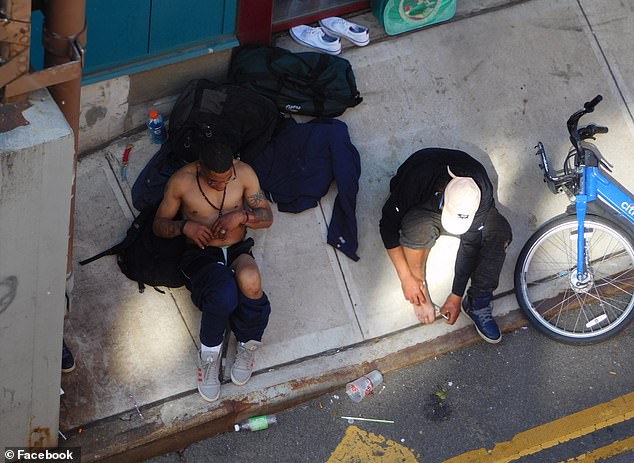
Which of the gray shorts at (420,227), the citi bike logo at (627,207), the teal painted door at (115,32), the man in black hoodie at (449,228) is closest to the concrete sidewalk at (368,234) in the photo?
the man in black hoodie at (449,228)

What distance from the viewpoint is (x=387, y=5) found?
25.9ft

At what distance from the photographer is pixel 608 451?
22.0 ft

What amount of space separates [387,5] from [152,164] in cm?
228

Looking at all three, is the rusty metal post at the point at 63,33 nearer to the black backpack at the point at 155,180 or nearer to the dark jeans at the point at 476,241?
the black backpack at the point at 155,180

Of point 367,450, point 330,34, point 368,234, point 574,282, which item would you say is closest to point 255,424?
point 367,450

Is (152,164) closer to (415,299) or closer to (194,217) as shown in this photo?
(194,217)

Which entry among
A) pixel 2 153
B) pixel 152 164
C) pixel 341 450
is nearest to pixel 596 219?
pixel 341 450

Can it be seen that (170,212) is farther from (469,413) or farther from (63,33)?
(469,413)

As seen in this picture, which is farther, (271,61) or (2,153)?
(271,61)

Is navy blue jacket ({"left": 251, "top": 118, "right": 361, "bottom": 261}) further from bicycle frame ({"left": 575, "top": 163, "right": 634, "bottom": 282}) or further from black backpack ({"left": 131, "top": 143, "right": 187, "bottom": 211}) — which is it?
bicycle frame ({"left": 575, "top": 163, "right": 634, "bottom": 282})

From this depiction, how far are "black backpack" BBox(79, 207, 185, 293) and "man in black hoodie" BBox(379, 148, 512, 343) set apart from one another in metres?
1.44

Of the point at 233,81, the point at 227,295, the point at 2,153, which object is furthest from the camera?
the point at 233,81

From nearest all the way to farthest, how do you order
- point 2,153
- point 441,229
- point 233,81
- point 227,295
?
point 2,153, point 227,295, point 441,229, point 233,81

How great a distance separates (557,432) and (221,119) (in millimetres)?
3122
